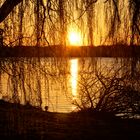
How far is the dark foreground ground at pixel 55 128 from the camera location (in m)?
4.20

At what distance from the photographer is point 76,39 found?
13.9ft

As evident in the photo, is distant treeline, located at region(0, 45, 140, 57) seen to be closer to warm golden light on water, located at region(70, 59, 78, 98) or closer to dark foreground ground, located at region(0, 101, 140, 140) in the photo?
warm golden light on water, located at region(70, 59, 78, 98)

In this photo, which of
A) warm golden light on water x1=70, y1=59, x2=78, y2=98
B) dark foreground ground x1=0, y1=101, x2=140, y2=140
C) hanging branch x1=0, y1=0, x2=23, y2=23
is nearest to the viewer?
dark foreground ground x1=0, y1=101, x2=140, y2=140

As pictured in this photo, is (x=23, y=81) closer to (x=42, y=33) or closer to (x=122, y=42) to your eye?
(x=42, y=33)

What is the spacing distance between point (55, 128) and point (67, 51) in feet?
3.34

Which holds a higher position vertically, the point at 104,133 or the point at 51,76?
the point at 51,76

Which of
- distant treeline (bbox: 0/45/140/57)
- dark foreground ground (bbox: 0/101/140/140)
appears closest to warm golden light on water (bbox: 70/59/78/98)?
distant treeline (bbox: 0/45/140/57)

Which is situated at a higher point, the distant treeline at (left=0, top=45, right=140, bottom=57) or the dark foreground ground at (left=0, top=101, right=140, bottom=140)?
the distant treeline at (left=0, top=45, right=140, bottom=57)

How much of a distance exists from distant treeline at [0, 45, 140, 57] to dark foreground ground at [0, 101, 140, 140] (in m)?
0.69

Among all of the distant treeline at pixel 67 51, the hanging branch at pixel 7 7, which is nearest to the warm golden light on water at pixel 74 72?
the distant treeline at pixel 67 51

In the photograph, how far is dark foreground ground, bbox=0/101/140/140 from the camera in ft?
13.8

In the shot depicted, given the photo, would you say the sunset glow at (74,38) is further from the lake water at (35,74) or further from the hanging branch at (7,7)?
the hanging branch at (7,7)

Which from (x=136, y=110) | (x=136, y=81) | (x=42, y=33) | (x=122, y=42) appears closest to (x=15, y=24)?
(x=42, y=33)

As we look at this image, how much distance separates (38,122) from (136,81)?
144cm
